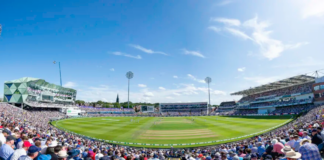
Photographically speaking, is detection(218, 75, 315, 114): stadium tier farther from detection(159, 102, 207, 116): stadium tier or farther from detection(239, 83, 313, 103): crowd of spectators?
detection(159, 102, 207, 116): stadium tier

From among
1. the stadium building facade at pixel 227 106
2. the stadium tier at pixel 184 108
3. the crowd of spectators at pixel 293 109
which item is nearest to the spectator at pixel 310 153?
the crowd of spectators at pixel 293 109

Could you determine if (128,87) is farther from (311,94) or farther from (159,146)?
(311,94)

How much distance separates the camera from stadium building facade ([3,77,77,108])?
58.6m

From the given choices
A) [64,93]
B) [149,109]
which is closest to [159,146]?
[64,93]

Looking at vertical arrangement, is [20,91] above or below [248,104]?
above

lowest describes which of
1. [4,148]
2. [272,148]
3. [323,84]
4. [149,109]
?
[149,109]

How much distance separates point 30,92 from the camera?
60.5 metres

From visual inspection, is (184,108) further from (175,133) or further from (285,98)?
(175,133)

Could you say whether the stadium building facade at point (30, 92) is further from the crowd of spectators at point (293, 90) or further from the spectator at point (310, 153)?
the crowd of spectators at point (293, 90)

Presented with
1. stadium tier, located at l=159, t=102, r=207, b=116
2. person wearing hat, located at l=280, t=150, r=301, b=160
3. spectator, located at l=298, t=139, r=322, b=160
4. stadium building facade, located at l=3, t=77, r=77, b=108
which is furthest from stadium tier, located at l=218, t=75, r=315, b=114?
stadium building facade, located at l=3, t=77, r=77, b=108

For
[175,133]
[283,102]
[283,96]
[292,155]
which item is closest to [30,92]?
[175,133]

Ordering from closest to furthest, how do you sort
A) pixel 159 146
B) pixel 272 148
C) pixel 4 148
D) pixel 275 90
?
pixel 4 148 < pixel 272 148 < pixel 159 146 < pixel 275 90

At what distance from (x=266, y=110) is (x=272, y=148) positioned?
214 ft

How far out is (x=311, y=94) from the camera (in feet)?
147
